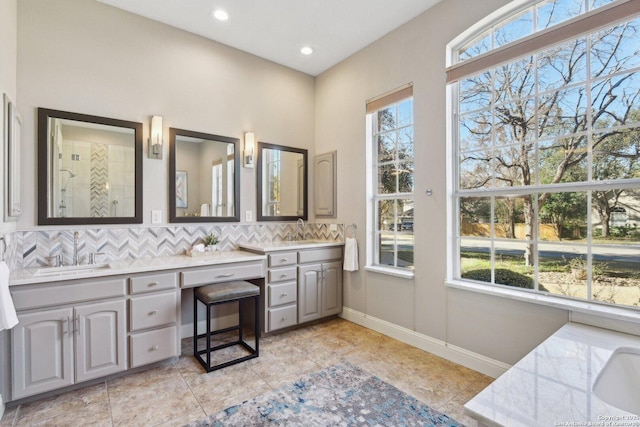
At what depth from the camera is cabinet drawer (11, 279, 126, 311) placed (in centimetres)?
210

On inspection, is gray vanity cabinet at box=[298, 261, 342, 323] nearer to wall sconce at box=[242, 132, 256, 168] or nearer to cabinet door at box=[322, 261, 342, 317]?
cabinet door at box=[322, 261, 342, 317]

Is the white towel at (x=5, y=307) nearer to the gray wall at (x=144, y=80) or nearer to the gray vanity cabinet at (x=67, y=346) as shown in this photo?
the gray vanity cabinet at (x=67, y=346)

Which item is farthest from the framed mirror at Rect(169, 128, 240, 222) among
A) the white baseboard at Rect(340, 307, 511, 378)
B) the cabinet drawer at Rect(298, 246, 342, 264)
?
the white baseboard at Rect(340, 307, 511, 378)

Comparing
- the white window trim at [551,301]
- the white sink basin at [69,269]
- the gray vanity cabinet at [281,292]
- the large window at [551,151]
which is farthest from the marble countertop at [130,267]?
the large window at [551,151]

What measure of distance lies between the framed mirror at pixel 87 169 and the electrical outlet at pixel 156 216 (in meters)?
0.12

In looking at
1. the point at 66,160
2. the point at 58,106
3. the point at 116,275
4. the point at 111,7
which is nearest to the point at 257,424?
the point at 116,275

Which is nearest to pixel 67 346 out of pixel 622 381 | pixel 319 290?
pixel 319 290

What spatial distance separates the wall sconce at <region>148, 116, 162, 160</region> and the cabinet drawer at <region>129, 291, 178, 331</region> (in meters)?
1.39

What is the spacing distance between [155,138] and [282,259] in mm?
1734

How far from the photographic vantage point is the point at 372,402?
7.18 feet

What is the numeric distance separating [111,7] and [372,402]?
13.2ft

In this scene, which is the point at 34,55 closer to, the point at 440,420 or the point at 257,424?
the point at 257,424

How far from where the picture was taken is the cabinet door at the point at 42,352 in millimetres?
2078

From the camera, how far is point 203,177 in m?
3.44
